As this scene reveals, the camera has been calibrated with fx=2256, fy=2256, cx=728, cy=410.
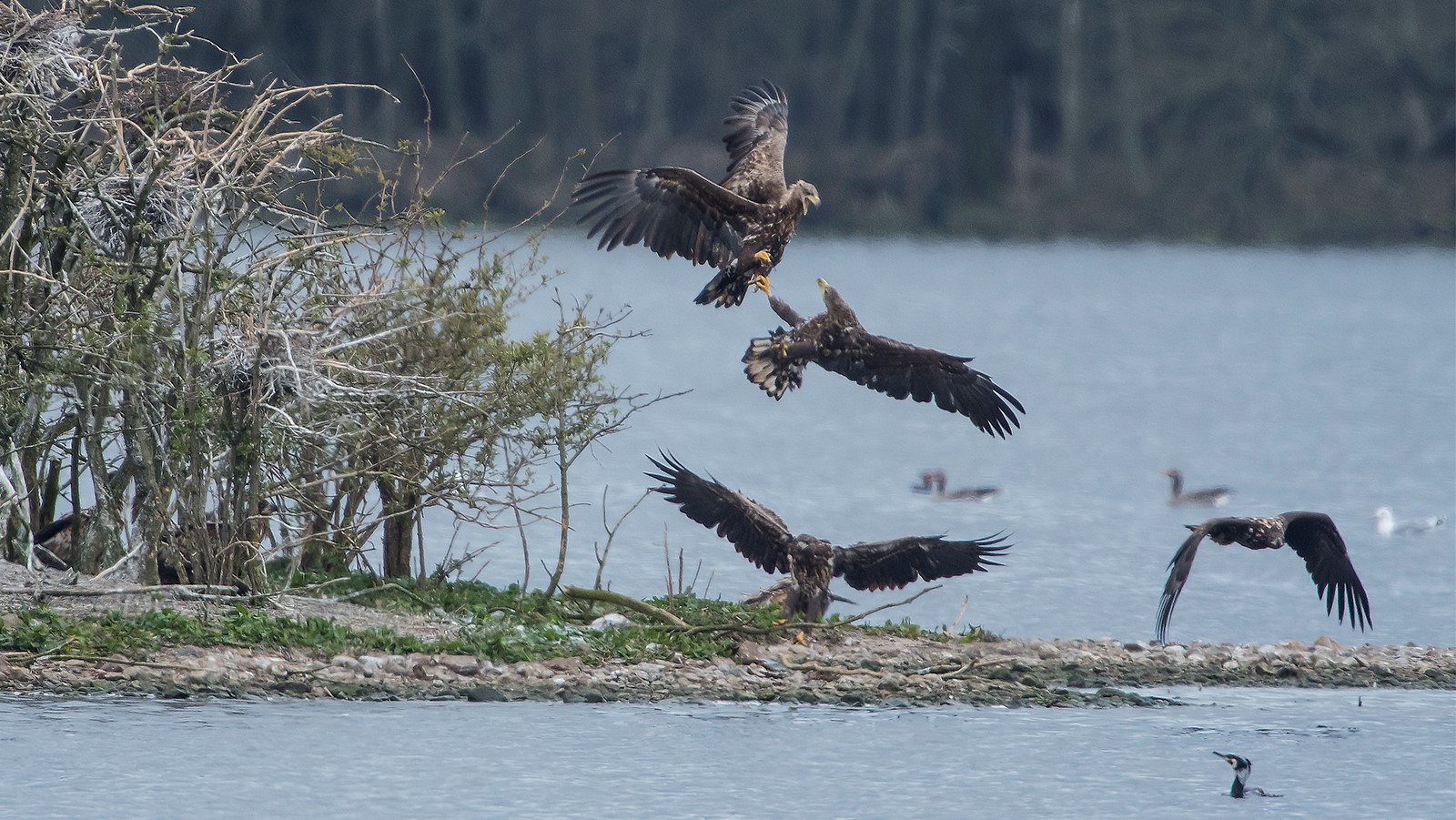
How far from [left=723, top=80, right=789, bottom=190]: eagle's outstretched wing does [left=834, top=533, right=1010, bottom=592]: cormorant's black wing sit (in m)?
2.15

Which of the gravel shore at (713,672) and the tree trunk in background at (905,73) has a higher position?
the tree trunk in background at (905,73)

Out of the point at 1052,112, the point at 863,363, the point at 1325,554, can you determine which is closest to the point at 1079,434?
the point at 1325,554

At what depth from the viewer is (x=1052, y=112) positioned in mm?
59469

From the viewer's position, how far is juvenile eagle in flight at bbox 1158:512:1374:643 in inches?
463

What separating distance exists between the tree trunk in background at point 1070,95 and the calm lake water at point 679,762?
47136 mm

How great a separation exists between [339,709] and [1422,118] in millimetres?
52012

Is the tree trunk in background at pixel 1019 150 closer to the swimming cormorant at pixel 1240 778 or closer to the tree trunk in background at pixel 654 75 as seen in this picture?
the tree trunk in background at pixel 654 75

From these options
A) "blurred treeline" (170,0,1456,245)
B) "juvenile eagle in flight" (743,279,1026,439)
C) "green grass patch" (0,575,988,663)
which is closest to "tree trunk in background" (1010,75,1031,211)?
"blurred treeline" (170,0,1456,245)

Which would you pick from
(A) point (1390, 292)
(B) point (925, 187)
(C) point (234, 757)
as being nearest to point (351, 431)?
(C) point (234, 757)

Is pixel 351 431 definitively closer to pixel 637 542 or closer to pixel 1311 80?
pixel 637 542

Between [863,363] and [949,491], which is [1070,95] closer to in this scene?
[949,491]

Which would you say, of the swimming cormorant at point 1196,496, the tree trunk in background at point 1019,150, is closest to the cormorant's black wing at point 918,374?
the swimming cormorant at point 1196,496

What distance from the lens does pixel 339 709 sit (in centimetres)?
1130

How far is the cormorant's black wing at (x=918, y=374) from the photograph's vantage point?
1166cm
